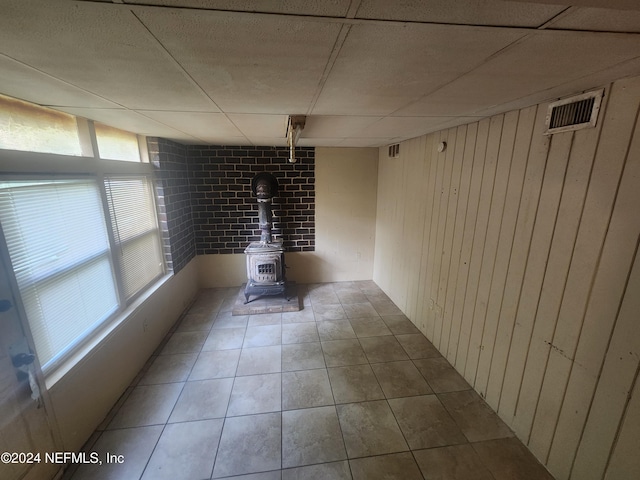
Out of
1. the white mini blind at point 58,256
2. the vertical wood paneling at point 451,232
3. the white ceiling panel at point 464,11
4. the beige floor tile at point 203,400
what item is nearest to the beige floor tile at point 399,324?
the vertical wood paneling at point 451,232

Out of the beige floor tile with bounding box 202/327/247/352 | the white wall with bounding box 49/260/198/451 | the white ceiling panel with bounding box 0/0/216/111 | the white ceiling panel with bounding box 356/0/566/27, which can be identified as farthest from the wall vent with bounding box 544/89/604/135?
the white wall with bounding box 49/260/198/451

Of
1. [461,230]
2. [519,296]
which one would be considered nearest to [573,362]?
[519,296]

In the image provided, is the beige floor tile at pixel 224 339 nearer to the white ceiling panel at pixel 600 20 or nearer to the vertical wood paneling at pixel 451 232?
the vertical wood paneling at pixel 451 232

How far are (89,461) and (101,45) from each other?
2.29 meters

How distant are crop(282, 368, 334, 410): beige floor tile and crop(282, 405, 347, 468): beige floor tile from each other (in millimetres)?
61

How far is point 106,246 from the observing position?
2191mm

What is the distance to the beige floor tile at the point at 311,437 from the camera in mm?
1706

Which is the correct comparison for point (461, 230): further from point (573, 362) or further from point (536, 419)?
point (536, 419)

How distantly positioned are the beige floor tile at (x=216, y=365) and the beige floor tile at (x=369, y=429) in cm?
107

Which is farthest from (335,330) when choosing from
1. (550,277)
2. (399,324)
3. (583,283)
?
(583,283)

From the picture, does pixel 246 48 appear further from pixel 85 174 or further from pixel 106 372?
pixel 106 372

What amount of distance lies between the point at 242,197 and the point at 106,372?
2.67 meters

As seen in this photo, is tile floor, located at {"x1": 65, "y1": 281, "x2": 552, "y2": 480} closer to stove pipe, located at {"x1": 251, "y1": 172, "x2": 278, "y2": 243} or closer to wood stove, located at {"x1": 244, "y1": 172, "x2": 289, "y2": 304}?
wood stove, located at {"x1": 244, "y1": 172, "x2": 289, "y2": 304}

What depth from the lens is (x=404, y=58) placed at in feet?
3.24
